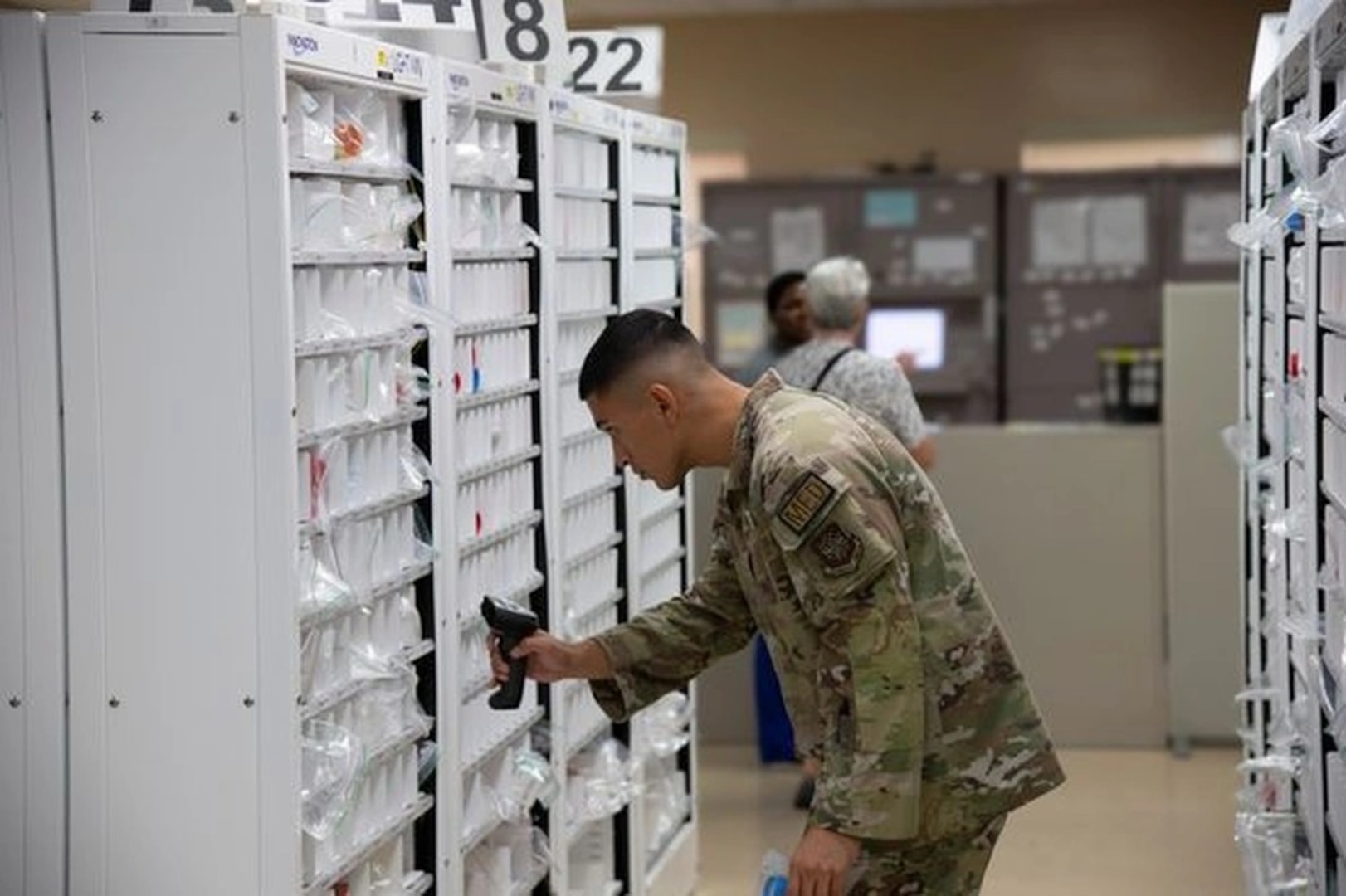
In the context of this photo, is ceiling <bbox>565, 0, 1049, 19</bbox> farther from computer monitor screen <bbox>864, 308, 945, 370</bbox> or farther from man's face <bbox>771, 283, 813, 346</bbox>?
man's face <bbox>771, 283, 813, 346</bbox>

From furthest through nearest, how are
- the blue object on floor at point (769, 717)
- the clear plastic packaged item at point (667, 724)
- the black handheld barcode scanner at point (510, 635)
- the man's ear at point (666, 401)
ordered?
1. the blue object on floor at point (769, 717)
2. the clear plastic packaged item at point (667, 724)
3. the black handheld barcode scanner at point (510, 635)
4. the man's ear at point (666, 401)

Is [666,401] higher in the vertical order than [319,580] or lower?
higher

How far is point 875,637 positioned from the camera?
3.54 m

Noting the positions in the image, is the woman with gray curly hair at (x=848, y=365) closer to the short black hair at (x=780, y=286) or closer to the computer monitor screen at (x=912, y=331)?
the short black hair at (x=780, y=286)

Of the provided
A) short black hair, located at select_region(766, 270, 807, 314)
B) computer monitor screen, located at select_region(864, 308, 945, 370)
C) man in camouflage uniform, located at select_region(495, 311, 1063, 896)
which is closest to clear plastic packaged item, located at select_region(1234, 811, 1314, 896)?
man in camouflage uniform, located at select_region(495, 311, 1063, 896)

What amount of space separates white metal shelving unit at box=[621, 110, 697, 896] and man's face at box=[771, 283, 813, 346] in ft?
5.23

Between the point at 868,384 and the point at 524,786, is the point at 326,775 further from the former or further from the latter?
the point at 868,384

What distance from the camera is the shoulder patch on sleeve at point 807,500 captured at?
11.5ft

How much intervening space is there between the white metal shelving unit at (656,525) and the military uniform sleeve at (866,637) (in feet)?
8.59

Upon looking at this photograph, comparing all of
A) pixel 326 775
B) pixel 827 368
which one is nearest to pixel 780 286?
pixel 827 368

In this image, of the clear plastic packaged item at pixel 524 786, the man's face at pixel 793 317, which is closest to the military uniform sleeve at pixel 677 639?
the clear plastic packaged item at pixel 524 786

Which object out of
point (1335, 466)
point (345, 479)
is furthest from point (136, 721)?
point (1335, 466)

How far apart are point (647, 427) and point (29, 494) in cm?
98

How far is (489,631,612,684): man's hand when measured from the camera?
413cm
